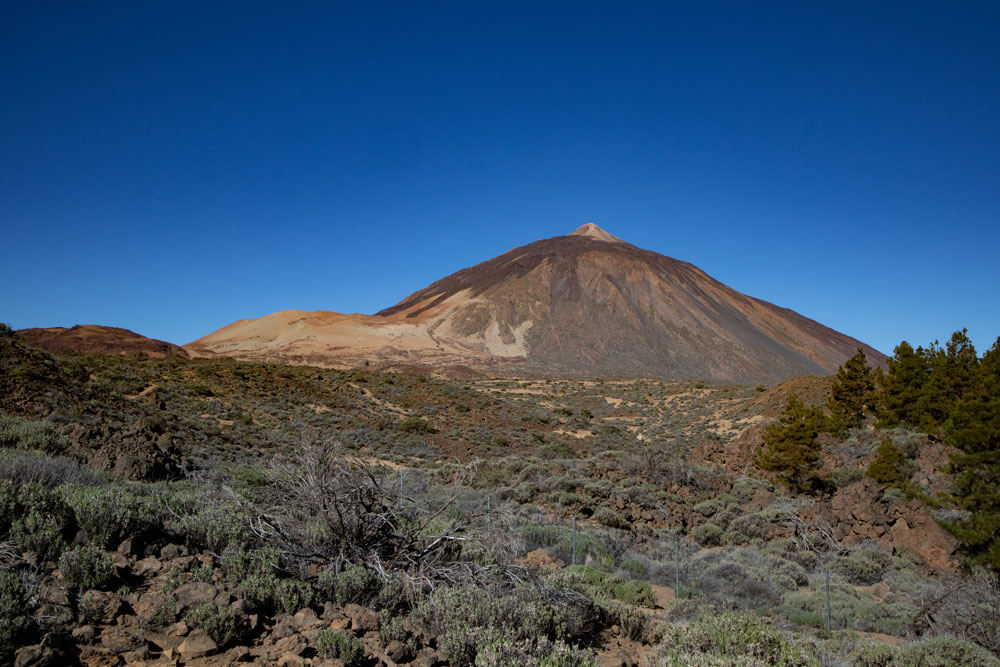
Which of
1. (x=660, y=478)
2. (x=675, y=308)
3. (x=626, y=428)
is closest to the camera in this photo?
(x=660, y=478)

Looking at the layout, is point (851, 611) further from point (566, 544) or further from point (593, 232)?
point (593, 232)

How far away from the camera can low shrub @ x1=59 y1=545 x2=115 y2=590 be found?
12.4 feet

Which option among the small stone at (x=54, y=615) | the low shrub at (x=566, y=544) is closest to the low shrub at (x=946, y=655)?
the low shrub at (x=566, y=544)

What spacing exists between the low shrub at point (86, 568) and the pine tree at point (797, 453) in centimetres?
1624

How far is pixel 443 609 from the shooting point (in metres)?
4.25

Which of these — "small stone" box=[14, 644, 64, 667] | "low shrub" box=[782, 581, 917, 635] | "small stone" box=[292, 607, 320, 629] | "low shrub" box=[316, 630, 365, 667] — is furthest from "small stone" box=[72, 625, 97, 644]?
"low shrub" box=[782, 581, 917, 635]

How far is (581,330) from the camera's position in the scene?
80438 millimetres

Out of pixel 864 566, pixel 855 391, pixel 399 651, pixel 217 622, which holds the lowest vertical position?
pixel 864 566

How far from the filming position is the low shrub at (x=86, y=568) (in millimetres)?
3766

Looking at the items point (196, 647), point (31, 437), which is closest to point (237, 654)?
point (196, 647)

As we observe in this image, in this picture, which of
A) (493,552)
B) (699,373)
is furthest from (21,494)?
(699,373)

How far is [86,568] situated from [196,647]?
1098 mm

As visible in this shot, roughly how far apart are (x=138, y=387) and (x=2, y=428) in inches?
575

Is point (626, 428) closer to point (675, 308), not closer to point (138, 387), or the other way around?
point (138, 387)
